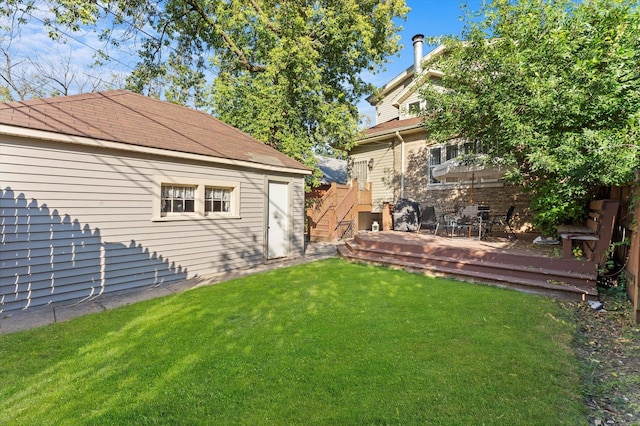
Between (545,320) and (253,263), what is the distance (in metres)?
6.41

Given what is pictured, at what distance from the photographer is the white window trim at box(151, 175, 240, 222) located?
251 inches

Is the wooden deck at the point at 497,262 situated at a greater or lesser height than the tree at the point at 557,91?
lesser

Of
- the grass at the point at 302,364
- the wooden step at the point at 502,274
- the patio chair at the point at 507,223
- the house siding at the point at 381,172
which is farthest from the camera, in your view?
the house siding at the point at 381,172

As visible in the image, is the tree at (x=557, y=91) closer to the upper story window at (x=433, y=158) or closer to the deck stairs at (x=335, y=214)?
the upper story window at (x=433, y=158)

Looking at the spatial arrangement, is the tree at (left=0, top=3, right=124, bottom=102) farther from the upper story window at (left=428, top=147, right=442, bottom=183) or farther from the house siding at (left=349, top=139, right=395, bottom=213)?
the upper story window at (left=428, top=147, right=442, bottom=183)

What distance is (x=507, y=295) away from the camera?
5.33 m

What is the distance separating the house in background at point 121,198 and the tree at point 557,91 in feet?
17.8

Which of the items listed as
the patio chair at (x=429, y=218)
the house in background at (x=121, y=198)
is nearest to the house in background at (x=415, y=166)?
the patio chair at (x=429, y=218)

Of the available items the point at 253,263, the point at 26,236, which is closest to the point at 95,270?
the point at 26,236

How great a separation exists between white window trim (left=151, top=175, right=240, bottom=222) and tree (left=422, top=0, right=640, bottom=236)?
19.6 ft

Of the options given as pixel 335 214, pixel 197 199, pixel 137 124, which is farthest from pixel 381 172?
pixel 137 124

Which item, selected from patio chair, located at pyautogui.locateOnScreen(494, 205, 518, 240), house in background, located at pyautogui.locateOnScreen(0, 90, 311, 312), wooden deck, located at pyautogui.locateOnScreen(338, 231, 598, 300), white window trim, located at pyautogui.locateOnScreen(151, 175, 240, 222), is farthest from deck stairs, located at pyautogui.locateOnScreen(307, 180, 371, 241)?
patio chair, located at pyautogui.locateOnScreen(494, 205, 518, 240)

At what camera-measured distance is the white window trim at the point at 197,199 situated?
6371mm

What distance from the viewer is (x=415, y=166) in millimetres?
12617
